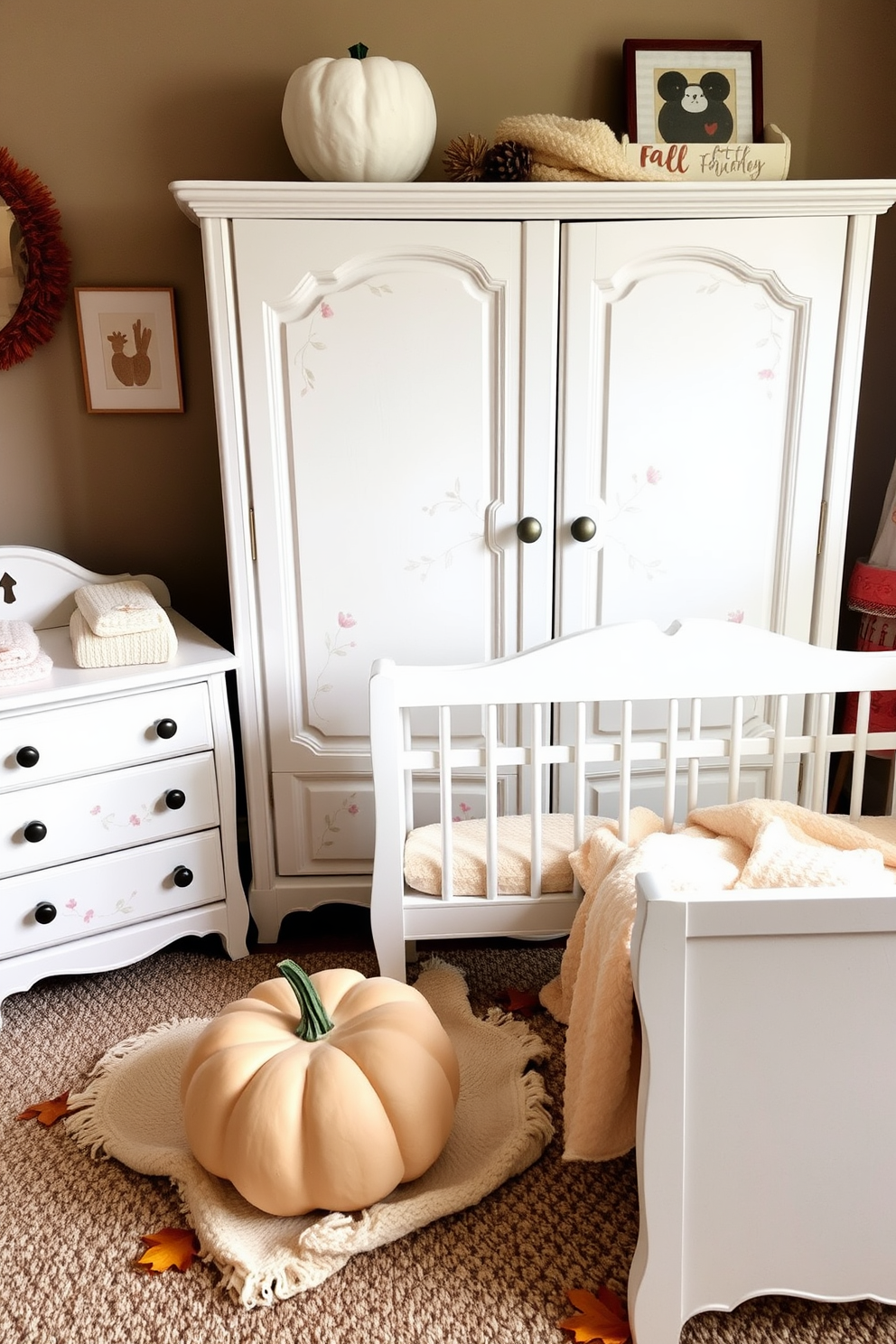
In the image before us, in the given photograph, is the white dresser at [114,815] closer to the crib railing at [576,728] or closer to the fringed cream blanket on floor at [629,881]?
the crib railing at [576,728]

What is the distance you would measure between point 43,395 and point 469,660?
3.83ft

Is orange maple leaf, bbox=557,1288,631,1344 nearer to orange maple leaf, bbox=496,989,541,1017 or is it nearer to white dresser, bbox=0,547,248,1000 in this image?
orange maple leaf, bbox=496,989,541,1017

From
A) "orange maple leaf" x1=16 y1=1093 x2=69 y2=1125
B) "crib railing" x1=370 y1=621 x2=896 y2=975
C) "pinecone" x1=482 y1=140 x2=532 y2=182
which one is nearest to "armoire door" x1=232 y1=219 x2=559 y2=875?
"pinecone" x1=482 y1=140 x2=532 y2=182

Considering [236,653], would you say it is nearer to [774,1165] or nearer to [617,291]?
[617,291]

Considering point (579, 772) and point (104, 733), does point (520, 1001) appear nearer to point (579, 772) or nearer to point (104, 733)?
point (579, 772)

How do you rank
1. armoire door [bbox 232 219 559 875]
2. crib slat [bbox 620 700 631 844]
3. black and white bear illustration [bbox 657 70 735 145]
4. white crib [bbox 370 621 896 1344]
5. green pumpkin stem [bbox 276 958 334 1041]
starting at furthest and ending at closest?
black and white bear illustration [bbox 657 70 735 145] → armoire door [bbox 232 219 559 875] → crib slat [bbox 620 700 631 844] → green pumpkin stem [bbox 276 958 334 1041] → white crib [bbox 370 621 896 1344]

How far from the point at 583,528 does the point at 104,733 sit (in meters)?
1.02

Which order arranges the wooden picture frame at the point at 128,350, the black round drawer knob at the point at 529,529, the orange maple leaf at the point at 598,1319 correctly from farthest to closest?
the wooden picture frame at the point at 128,350 → the black round drawer knob at the point at 529,529 → the orange maple leaf at the point at 598,1319

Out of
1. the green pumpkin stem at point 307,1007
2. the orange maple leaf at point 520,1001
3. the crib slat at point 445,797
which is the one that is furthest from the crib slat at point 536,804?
the green pumpkin stem at point 307,1007

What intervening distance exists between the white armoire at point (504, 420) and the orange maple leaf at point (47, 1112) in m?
0.70

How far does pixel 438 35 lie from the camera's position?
2.24 m

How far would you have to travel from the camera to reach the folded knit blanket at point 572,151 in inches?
75.3

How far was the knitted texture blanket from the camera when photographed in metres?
1.42

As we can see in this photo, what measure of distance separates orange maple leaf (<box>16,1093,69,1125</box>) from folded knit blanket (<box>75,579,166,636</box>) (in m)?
0.85
